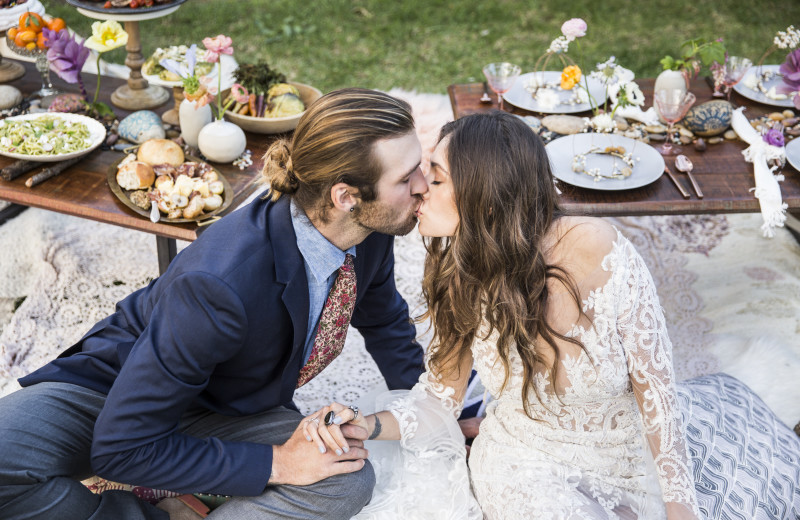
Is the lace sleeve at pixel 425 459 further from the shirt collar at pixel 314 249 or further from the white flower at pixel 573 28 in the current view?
the white flower at pixel 573 28

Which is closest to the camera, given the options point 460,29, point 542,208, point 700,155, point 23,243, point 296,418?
point 542,208

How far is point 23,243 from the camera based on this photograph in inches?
156

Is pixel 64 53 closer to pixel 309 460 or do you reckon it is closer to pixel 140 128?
pixel 140 128

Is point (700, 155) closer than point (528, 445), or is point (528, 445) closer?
point (528, 445)

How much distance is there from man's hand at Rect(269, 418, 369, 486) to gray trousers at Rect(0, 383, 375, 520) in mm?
26

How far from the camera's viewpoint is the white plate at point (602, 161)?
3.01 meters

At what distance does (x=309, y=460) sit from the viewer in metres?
2.19

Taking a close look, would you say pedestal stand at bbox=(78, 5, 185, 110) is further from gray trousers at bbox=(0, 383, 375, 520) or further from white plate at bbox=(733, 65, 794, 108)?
white plate at bbox=(733, 65, 794, 108)

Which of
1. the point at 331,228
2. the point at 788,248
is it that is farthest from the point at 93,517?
the point at 788,248

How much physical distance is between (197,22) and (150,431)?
530 centimetres

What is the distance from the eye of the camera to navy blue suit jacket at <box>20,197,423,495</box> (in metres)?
2.01

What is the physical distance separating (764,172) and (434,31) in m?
4.02

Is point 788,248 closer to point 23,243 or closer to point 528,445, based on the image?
point 528,445

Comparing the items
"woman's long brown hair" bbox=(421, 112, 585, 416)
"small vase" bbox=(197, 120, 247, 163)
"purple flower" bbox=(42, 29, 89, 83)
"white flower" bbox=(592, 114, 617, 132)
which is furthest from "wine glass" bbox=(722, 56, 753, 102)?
"purple flower" bbox=(42, 29, 89, 83)
